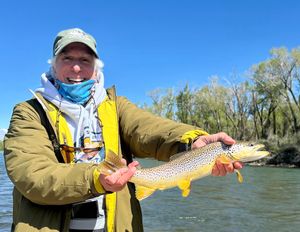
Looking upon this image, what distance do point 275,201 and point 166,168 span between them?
15439mm

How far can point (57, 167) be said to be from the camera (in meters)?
2.31

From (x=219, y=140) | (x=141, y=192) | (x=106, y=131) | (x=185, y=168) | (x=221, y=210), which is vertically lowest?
(x=221, y=210)

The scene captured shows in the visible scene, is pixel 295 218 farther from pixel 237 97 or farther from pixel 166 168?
pixel 237 97

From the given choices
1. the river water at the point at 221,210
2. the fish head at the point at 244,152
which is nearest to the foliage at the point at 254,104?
the river water at the point at 221,210

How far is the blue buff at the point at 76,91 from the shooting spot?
273 cm

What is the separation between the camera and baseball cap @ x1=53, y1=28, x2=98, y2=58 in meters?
2.75

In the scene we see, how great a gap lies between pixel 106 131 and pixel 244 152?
99 centimetres

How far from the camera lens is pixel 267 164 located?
1913 inches

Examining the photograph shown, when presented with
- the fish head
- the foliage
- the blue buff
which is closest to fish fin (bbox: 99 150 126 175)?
the blue buff

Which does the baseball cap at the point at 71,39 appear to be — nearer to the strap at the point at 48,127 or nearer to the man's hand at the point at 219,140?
the strap at the point at 48,127

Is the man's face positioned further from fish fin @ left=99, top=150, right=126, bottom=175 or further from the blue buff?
fish fin @ left=99, top=150, right=126, bottom=175

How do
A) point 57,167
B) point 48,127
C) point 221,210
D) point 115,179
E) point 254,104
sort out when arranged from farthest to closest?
point 254,104 < point 221,210 < point 48,127 < point 57,167 < point 115,179

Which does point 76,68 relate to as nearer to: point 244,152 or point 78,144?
point 78,144

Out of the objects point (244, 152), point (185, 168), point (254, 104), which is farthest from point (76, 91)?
point (254, 104)
